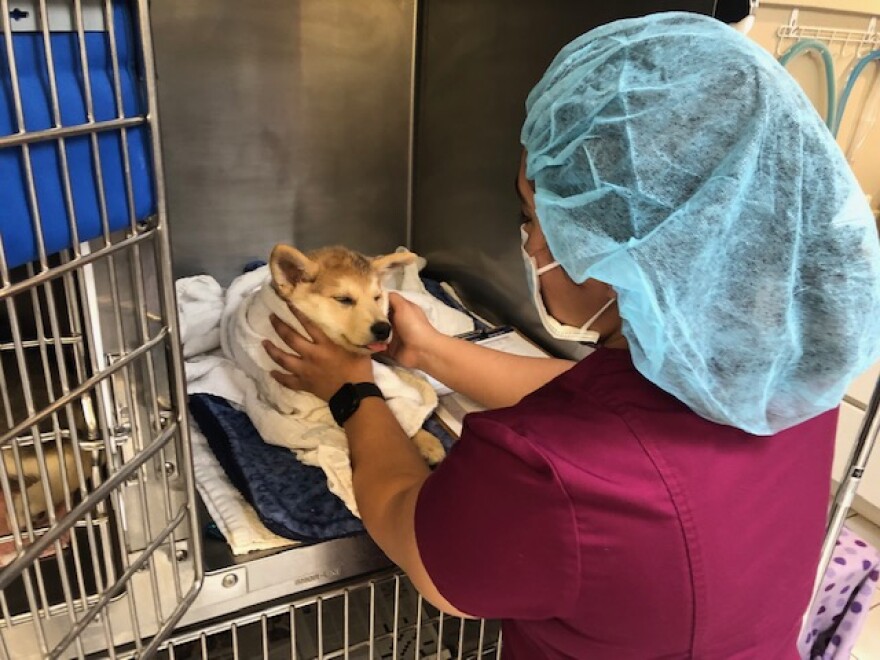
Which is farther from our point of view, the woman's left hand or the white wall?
the white wall

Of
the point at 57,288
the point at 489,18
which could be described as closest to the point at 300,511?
the point at 57,288

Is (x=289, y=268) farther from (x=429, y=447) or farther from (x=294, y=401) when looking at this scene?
(x=429, y=447)

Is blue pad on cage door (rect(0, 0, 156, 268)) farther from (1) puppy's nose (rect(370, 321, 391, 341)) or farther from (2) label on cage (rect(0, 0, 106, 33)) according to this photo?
(1) puppy's nose (rect(370, 321, 391, 341))

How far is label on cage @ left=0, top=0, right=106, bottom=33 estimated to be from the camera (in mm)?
457

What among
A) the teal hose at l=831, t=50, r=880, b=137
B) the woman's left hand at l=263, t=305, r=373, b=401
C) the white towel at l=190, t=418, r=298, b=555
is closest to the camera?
the white towel at l=190, t=418, r=298, b=555

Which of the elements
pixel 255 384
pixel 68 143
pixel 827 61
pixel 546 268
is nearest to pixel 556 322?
pixel 546 268

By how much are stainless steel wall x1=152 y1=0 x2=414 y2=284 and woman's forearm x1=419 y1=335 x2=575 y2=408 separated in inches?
19.0

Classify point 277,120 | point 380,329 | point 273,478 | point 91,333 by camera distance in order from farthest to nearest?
point 277,120 < point 380,329 < point 273,478 < point 91,333

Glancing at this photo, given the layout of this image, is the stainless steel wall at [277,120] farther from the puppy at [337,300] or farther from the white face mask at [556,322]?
the white face mask at [556,322]

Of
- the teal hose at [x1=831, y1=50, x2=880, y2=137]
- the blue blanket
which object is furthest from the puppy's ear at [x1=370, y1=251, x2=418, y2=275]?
the teal hose at [x1=831, y1=50, x2=880, y2=137]

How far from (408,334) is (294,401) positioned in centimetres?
20

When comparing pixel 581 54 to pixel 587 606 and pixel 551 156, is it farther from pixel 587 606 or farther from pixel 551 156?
pixel 587 606

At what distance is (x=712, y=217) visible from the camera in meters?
0.50

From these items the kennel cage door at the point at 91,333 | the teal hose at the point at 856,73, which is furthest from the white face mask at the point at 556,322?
the teal hose at the point at 856,73
